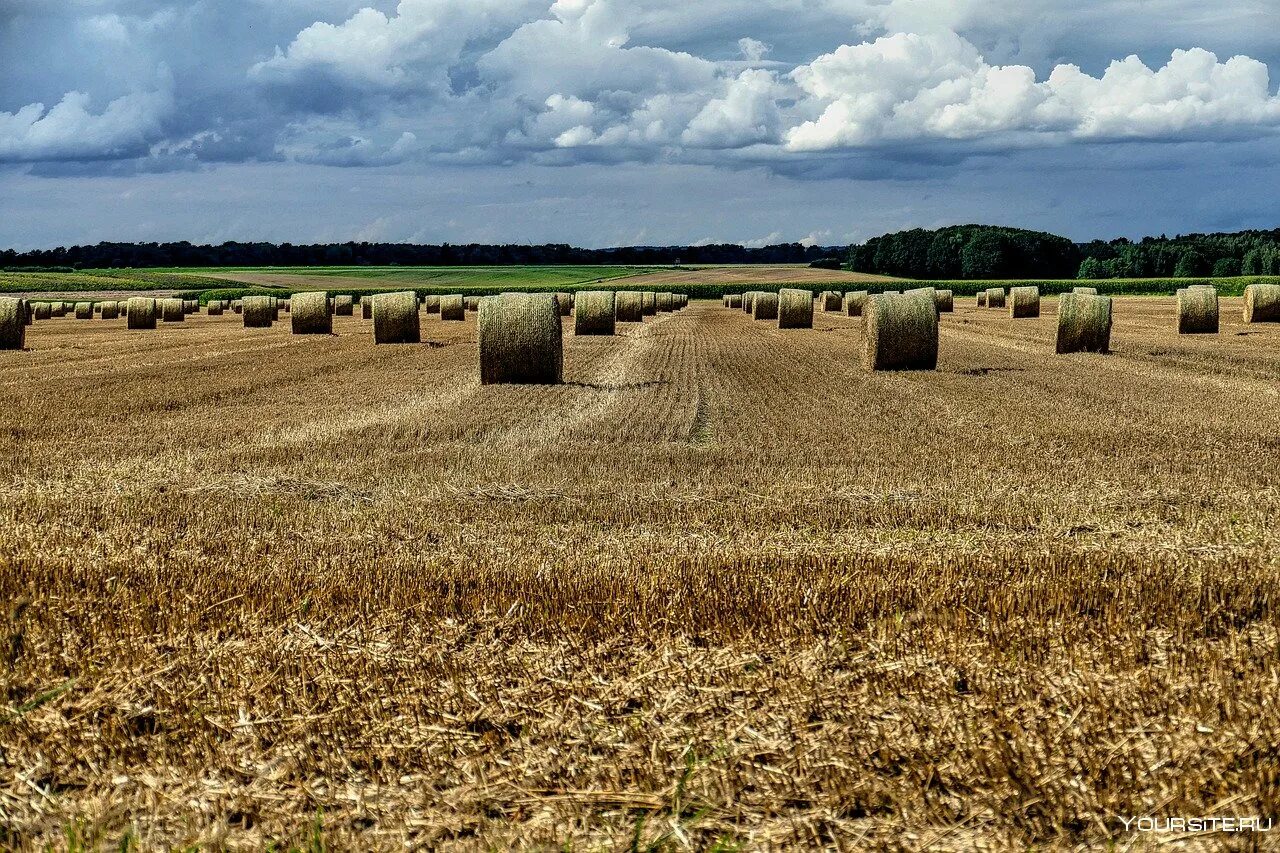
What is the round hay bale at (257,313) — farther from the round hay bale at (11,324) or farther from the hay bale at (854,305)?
the hay bale at (854,305)

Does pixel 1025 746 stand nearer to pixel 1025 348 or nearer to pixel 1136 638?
pixel 1136 638

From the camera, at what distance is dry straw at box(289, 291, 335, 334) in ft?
125

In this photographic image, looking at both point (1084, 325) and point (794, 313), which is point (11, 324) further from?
point (1084, 325)

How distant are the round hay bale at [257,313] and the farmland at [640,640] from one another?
31458 mm

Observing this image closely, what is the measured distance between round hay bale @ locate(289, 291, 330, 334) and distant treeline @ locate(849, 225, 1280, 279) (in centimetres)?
8523

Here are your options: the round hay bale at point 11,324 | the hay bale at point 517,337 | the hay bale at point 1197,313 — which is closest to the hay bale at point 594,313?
the round hay bale at point 11,324

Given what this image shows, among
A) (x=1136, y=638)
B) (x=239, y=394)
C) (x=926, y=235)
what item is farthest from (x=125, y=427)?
(x=926, y=235)

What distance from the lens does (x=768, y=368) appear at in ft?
76.0

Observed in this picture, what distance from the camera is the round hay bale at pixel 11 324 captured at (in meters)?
30.4

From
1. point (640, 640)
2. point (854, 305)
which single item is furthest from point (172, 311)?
point (640, 640)

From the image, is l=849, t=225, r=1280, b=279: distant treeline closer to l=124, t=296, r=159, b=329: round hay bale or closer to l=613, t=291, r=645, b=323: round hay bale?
l=613, t=291, r=645, b=323: round hay bale

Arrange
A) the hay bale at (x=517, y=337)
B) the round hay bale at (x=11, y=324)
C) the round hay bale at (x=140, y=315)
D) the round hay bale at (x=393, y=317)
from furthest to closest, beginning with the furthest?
the round hay bale at (x=140, y=315) < the round hay bale at (x=393, y=317) < the round hay bale at (x=11, y=324) < the hay bale at (x=517, y=337)

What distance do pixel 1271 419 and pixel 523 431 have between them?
873cm

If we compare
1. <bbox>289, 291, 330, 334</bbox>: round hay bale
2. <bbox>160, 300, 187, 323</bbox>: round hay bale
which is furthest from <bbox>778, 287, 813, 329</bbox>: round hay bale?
<bbox>160, 300, 187, 323</bbox>: round hay bale
